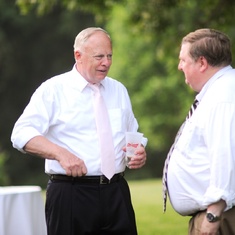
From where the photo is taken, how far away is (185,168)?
5.39 meters

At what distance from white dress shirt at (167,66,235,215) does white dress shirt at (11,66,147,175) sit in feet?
2.50

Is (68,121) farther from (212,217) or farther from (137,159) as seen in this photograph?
(212,217)

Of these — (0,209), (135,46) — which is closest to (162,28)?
(0,209)

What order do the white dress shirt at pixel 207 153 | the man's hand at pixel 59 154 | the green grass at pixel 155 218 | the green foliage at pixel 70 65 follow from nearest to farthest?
the white dress shirt at pixel 207 153 < the man's hand at pixel 59 154 < the green grass at pixel 155 218 < the green foliage at pixel 70 65

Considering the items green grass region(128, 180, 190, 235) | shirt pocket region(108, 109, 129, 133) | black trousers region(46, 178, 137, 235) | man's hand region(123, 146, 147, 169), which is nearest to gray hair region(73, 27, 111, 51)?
shirt pocket region(108, 109, 129, 133)

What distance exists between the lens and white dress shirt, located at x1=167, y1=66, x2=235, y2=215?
17.0 feet

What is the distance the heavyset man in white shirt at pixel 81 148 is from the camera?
6.06 m

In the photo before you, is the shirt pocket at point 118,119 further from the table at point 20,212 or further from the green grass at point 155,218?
the green grass at point 155,218

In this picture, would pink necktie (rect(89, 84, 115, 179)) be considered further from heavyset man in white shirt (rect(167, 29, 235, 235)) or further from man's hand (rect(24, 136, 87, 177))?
heavyset man in white shirt (rect(167, 29, 235, 235))

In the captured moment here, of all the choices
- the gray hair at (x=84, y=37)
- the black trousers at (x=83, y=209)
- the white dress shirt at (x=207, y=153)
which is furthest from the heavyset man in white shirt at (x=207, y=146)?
the gray hair at (x=84, y=37)

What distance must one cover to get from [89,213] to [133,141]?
23.1 inches

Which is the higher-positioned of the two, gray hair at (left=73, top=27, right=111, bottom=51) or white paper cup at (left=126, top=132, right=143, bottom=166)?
gray hair at (left=73, top=27, right=111, bottom=51)

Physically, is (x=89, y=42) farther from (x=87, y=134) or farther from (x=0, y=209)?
(x=0, y=209)

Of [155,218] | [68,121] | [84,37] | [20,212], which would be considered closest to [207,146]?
[68,121]
